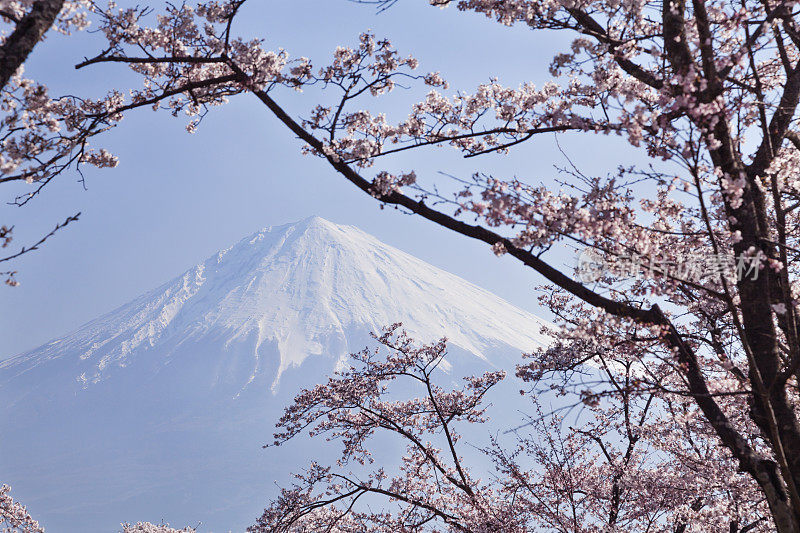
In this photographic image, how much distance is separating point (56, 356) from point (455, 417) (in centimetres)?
20145

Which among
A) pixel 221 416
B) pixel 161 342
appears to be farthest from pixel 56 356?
pixel 221 416

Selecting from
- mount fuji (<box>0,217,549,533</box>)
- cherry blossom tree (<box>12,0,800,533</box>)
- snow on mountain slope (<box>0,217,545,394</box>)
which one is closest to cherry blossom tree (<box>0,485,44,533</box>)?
cherry blossom tree (<box>12,0,800,533</box>)

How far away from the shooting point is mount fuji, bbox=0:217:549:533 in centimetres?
13600

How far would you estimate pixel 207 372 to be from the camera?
158 metres

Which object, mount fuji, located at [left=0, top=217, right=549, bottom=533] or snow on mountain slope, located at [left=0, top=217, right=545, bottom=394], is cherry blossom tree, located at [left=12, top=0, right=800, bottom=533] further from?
snow on mountain slope, located at [left=0, top=217, right=545, bottom=394]

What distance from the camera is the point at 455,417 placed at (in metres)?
8.65

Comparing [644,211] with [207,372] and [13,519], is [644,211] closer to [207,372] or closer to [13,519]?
[13,519]

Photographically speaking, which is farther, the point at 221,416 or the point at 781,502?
the point at 221,416

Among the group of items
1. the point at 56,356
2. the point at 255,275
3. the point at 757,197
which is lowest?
the point at 56,356

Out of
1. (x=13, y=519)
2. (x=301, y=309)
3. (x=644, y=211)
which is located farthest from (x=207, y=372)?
(x=644, y=211)

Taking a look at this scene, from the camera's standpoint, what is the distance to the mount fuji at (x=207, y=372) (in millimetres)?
136000

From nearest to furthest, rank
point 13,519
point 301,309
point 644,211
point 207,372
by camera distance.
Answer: point 644,211
point 13,519
point 207,372
point 301,309

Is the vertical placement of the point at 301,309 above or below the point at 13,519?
above

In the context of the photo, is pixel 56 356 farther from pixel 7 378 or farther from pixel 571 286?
pixel 571 286
